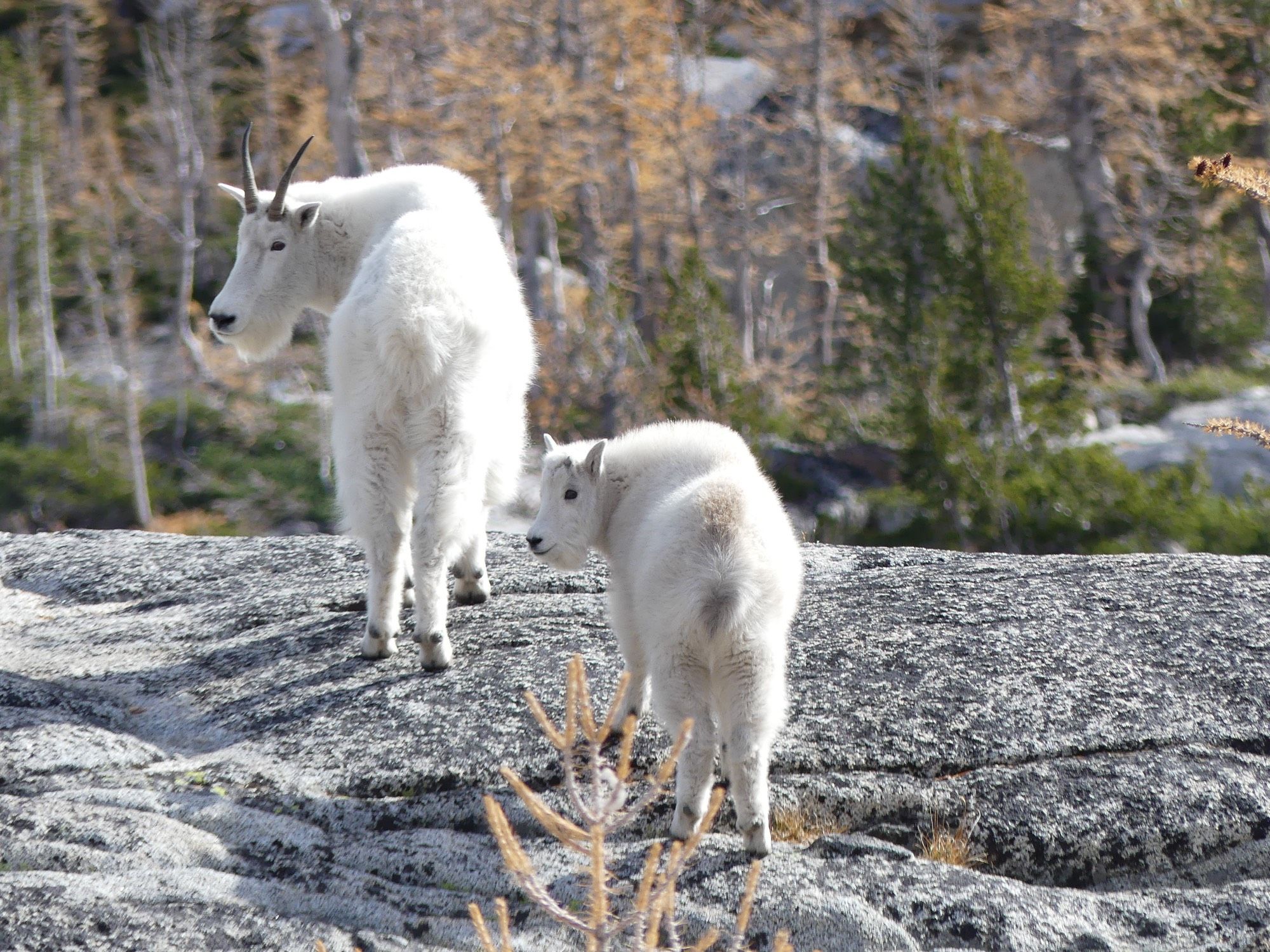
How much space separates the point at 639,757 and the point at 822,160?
27.3 metres

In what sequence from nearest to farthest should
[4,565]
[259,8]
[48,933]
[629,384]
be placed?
[48,933] → [4,565] → [629,384] → [259,8]

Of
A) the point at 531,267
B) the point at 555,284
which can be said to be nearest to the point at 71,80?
the point at 531,267

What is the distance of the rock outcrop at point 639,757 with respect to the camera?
3.52 m

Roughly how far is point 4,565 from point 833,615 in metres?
4.93

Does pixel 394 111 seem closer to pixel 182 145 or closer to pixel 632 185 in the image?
pixel 632 185

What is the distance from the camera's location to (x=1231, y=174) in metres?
2.86

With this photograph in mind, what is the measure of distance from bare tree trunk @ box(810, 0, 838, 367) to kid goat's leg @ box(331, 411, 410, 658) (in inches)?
995

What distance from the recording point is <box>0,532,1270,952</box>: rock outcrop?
3518 mm

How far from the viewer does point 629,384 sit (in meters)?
21.8

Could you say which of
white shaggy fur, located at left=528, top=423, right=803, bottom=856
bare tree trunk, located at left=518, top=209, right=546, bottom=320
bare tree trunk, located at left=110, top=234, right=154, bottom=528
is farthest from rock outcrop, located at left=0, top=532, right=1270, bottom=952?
bare tree trunk, located at left=518, top=209, right=546, bottom=320

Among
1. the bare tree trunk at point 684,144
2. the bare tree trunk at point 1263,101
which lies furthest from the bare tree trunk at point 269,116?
the bare tree trunk at point 1263,101

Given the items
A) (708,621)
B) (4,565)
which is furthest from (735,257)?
(708,621)

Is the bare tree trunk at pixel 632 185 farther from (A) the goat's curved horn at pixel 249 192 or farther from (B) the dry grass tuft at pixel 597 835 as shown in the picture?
(B) the dry grass tuft at pixel 597 835

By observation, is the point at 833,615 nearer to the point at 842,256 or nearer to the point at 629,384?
the point at 629,384
